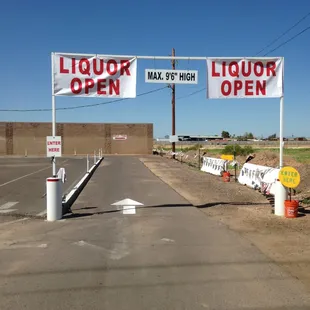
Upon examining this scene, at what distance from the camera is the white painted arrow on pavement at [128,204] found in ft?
34.9

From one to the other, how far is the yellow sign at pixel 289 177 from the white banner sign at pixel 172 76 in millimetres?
3259

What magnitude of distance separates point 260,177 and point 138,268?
10484 mm

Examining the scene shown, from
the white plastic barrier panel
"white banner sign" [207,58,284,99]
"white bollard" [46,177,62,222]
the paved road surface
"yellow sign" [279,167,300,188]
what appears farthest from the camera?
the white plastic barrier panel

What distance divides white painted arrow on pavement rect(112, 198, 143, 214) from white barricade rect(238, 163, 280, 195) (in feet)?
13.9

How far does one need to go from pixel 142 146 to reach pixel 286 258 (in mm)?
58343

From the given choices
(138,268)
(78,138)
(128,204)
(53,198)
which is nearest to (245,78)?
(128,204)

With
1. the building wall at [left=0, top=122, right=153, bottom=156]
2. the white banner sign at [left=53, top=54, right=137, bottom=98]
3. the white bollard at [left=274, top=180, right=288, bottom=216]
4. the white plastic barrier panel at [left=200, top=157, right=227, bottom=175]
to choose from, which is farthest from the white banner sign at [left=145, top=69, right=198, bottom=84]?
the building wall at [left=0, top=122, right=153, bottom=156]

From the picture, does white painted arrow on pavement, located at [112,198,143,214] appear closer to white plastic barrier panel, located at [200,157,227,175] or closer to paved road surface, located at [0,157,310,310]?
paved road surface, located at [0,157,310,310]

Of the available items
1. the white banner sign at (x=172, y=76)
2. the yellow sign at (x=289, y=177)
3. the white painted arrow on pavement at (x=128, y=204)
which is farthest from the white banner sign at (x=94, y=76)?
the yellow sign at (x=289, y=177)

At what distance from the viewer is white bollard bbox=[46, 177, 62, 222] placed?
9164 mm

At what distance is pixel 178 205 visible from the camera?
11.6 m

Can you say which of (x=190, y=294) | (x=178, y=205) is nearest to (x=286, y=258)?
(x=190, y=294)

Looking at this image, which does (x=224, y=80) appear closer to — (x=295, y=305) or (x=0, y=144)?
(x=295, y=305)

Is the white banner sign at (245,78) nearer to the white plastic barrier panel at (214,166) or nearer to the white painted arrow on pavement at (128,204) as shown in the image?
the white painted arrow on pavement at (128,204)
